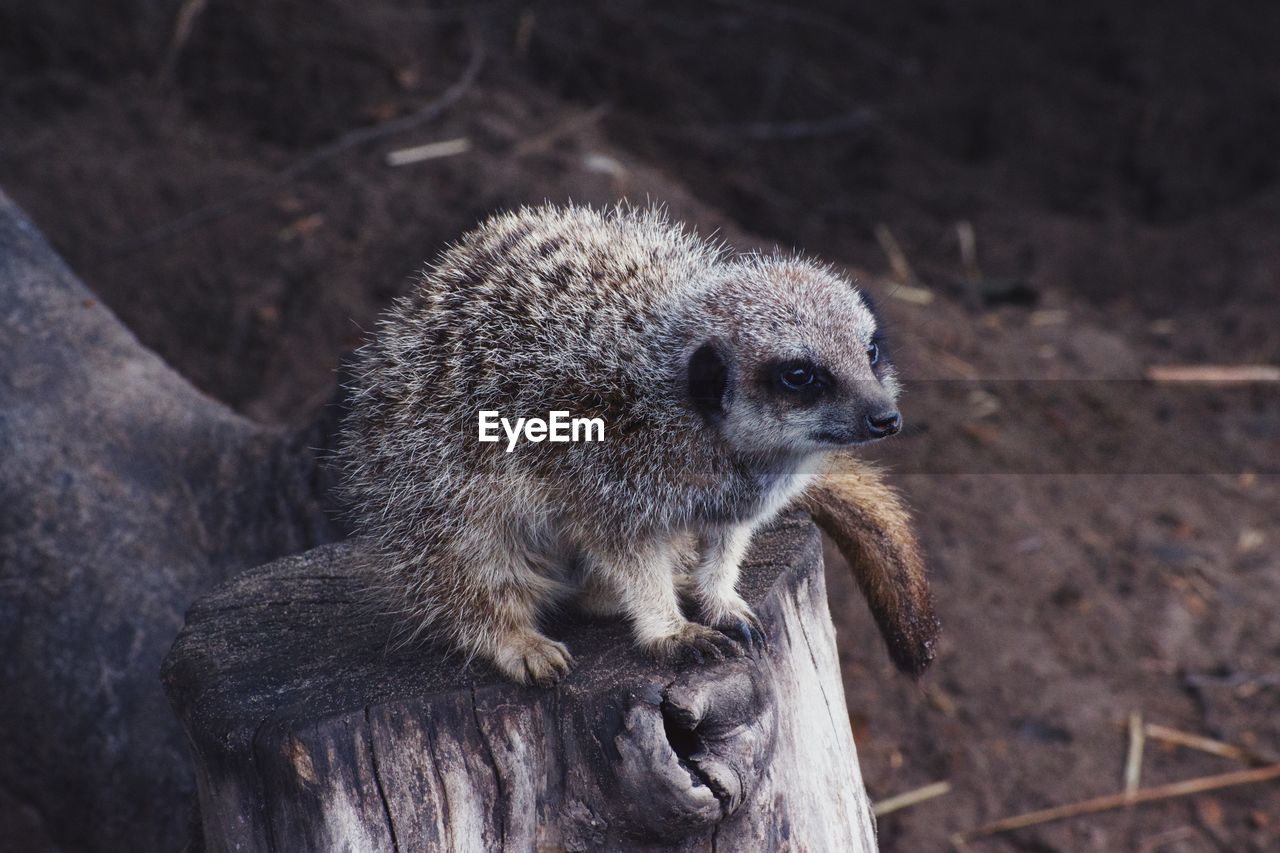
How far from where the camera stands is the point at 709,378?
2281 millimetres

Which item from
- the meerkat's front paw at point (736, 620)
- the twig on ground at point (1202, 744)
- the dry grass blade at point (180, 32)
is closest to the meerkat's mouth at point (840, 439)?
the meerkat's front paw at point (736, 620)

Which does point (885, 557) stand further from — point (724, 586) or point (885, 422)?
point (885, 422)

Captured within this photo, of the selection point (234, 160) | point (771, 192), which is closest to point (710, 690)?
point (234, 160)

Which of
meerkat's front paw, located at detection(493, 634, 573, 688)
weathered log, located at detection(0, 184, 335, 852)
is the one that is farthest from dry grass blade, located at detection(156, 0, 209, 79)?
meerkat's front paw, located at detection(493, 634, 573, 688)

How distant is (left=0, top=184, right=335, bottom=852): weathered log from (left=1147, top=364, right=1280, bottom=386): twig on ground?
4.38 meters

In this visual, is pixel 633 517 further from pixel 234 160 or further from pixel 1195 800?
pixel 234 160

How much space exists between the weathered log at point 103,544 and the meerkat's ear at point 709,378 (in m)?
1.55

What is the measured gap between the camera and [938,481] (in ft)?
17.0

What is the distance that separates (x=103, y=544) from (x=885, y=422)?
7.42 feet

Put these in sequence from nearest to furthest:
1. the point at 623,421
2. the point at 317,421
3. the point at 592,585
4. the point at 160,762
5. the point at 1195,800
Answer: the point at 623,421 → the point at 592,585 → the point at 160,762 → the point at 317,421 → the point at 1195,800

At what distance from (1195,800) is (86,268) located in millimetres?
4644

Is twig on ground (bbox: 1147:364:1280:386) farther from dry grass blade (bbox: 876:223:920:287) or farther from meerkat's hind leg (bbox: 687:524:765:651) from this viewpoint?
meerkat's hind leg (bbox: 687:524:765:651)

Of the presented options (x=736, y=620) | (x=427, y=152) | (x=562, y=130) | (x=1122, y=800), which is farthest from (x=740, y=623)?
(x=562, y=130)

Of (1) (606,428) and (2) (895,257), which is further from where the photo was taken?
(2) (895,257)
